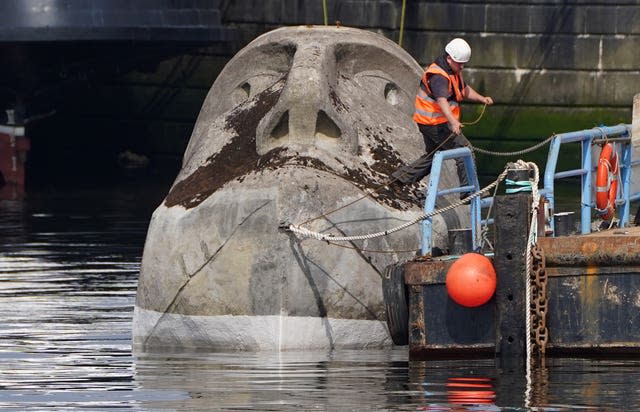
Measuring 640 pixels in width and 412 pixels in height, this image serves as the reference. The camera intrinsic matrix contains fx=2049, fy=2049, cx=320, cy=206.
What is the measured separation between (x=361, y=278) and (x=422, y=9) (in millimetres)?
17370

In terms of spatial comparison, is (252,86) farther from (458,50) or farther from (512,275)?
(512,275)

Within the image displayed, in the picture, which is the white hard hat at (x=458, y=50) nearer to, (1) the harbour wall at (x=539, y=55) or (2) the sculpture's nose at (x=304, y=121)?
(2) the sculpture's nose at (x=304, y=121)

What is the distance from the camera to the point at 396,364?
45.3 feet

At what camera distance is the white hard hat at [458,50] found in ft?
50.0

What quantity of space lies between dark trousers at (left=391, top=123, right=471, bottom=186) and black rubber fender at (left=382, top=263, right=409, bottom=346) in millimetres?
1785

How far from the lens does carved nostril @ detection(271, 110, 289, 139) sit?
15.9 metres

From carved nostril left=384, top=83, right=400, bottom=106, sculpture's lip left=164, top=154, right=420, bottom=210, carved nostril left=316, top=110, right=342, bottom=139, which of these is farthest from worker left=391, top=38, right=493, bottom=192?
carved nostril left=384, top=83, right=400, bottom=106

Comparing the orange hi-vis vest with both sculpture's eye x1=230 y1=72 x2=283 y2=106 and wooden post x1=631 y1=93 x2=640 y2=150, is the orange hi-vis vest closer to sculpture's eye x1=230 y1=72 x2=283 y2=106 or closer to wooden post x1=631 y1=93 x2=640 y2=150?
wooden post x1=631 y1=93 x2=640 y2=150

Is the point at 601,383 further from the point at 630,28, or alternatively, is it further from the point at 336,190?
the point at 630,28

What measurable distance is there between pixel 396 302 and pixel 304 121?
2444 mm

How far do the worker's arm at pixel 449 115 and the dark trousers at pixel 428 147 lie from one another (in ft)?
0.36

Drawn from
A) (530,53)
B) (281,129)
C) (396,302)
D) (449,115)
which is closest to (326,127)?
(281,129)

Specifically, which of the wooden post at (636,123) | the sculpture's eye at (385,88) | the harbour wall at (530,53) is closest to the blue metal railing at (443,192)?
the wooden post at (636,123)

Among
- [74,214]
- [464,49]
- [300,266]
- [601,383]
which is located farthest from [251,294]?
[74,214]
